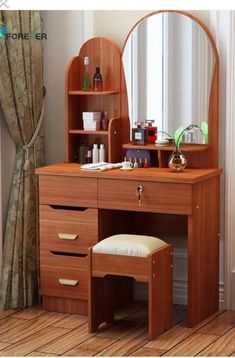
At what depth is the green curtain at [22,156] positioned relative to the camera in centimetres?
473

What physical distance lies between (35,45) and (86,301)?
59.0 inches

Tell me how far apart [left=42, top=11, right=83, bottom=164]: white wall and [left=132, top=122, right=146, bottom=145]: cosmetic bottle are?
0.51m

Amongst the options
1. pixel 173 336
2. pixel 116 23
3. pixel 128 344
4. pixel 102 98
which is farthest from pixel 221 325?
pixel 116 23

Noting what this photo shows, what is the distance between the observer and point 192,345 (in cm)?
411

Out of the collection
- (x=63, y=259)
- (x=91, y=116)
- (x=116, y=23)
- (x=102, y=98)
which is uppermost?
(x=116, y=23)

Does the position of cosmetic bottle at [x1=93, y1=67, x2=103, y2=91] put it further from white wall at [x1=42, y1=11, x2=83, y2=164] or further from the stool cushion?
the stool cushion

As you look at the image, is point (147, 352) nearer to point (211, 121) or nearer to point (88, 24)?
point (211, 121)

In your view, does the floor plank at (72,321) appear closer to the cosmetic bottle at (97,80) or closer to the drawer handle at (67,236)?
the drawer handle at (67,236)

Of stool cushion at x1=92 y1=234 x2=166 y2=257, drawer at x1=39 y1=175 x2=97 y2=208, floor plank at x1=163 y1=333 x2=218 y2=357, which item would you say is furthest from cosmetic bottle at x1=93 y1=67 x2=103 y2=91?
floor plank at x1=163 y1=333 x2=218 y2=357

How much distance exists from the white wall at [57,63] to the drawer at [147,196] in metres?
0.70

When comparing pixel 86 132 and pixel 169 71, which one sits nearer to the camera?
pixel 169 71

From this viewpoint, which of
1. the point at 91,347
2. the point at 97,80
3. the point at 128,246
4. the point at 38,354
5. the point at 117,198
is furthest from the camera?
the point at 97,80

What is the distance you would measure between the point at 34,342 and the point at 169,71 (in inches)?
65.8

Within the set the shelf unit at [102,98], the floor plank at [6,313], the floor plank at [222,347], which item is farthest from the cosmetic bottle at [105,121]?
the floor plank at [222,347]
